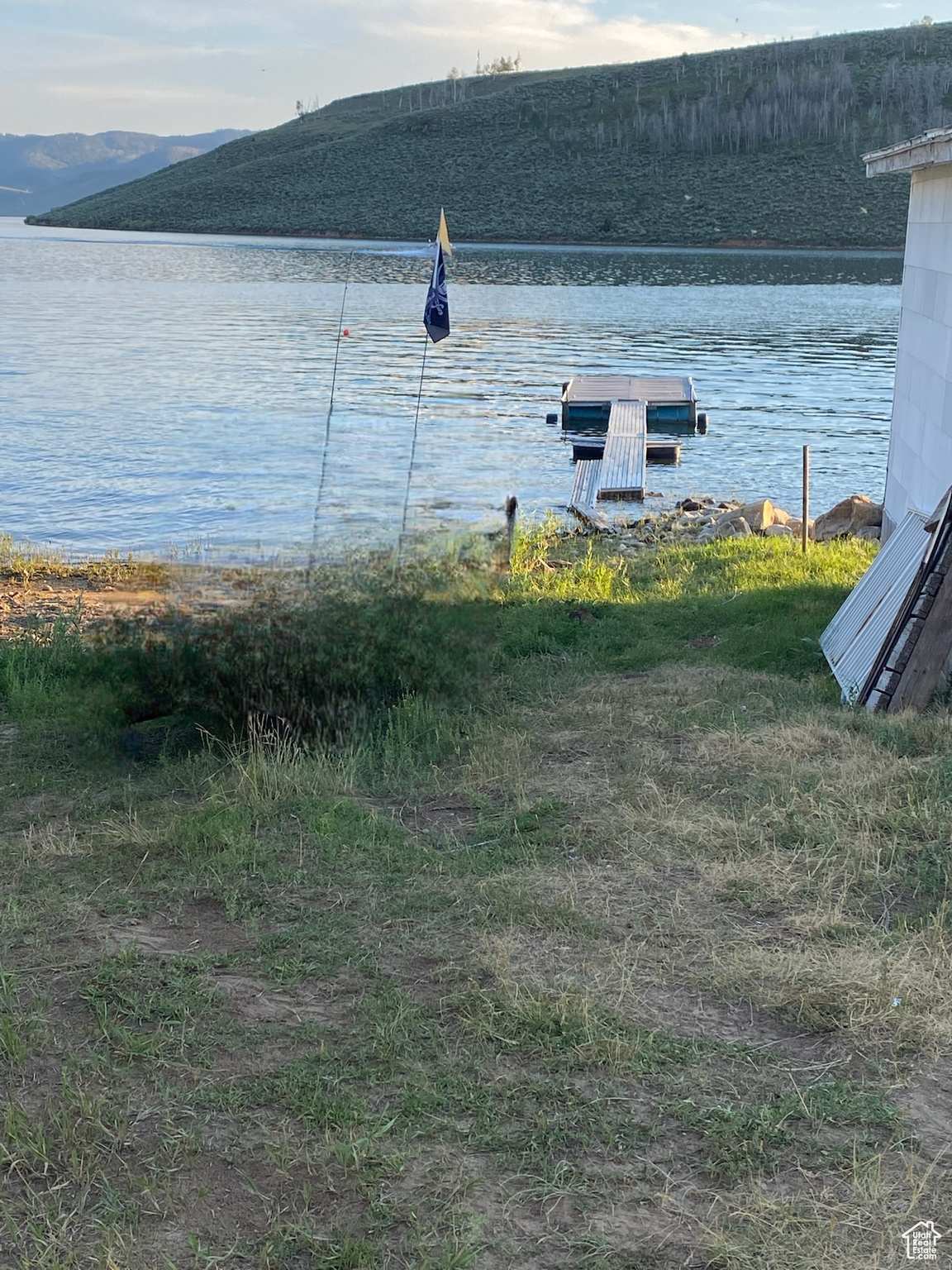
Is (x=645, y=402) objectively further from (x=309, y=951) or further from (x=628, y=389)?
(x=309, y=951)

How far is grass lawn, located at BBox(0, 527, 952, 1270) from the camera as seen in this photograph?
11.2ft

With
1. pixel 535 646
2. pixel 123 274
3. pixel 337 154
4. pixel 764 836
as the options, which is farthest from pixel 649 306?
pixel 337 154

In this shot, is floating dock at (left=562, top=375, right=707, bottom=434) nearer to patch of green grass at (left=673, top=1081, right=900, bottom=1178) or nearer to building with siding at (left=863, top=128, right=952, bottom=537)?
building with siding at (left=863, top=128, right=952, bottom=537)

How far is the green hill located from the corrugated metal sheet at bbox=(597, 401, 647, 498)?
64.7m

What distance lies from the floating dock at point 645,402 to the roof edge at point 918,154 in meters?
16.5

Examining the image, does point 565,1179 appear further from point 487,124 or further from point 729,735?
point 487,124

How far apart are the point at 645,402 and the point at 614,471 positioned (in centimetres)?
719

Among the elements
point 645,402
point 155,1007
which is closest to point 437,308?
point 155,1007

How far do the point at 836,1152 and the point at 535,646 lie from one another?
604cm

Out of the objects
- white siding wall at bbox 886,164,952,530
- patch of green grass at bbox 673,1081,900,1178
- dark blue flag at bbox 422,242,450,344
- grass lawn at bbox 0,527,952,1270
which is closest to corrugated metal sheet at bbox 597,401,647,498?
white siding wall at bbox 886,164,952,530

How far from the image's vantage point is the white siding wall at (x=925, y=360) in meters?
9.20

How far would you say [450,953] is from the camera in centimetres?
483

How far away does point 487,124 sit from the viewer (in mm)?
130625

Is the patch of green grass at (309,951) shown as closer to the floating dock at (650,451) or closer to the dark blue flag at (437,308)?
the dark blue flag at (437,308)
